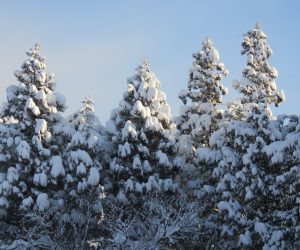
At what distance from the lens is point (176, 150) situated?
2789 cm

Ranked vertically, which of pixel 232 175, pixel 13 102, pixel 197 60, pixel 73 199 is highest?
pixel 197 60

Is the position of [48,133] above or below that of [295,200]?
above

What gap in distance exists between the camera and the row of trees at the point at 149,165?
80.4ft

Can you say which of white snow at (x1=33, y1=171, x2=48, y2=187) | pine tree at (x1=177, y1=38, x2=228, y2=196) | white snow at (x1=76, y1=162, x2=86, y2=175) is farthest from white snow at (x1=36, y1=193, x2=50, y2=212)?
pine tree at (x1=177, y1=38, x2=228, y2=196)

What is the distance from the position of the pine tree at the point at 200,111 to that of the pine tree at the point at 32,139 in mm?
7139

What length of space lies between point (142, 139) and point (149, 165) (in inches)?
59.0

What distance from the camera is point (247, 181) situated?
82.4 feet

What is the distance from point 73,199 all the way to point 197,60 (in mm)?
11544

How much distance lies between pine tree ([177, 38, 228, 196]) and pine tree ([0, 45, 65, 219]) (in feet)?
23.4

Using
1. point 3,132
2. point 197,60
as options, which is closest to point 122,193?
point 3,132

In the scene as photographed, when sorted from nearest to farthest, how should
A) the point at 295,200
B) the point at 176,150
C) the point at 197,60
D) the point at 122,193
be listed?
the point at 295,200
the point at 122,193
the point at 176,150
the point at 197,60

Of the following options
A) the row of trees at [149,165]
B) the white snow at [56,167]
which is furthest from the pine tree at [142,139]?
the white snow at [56,167]

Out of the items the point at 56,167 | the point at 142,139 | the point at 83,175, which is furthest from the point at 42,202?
the point at 142,139

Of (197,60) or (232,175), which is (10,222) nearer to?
(232,175)
